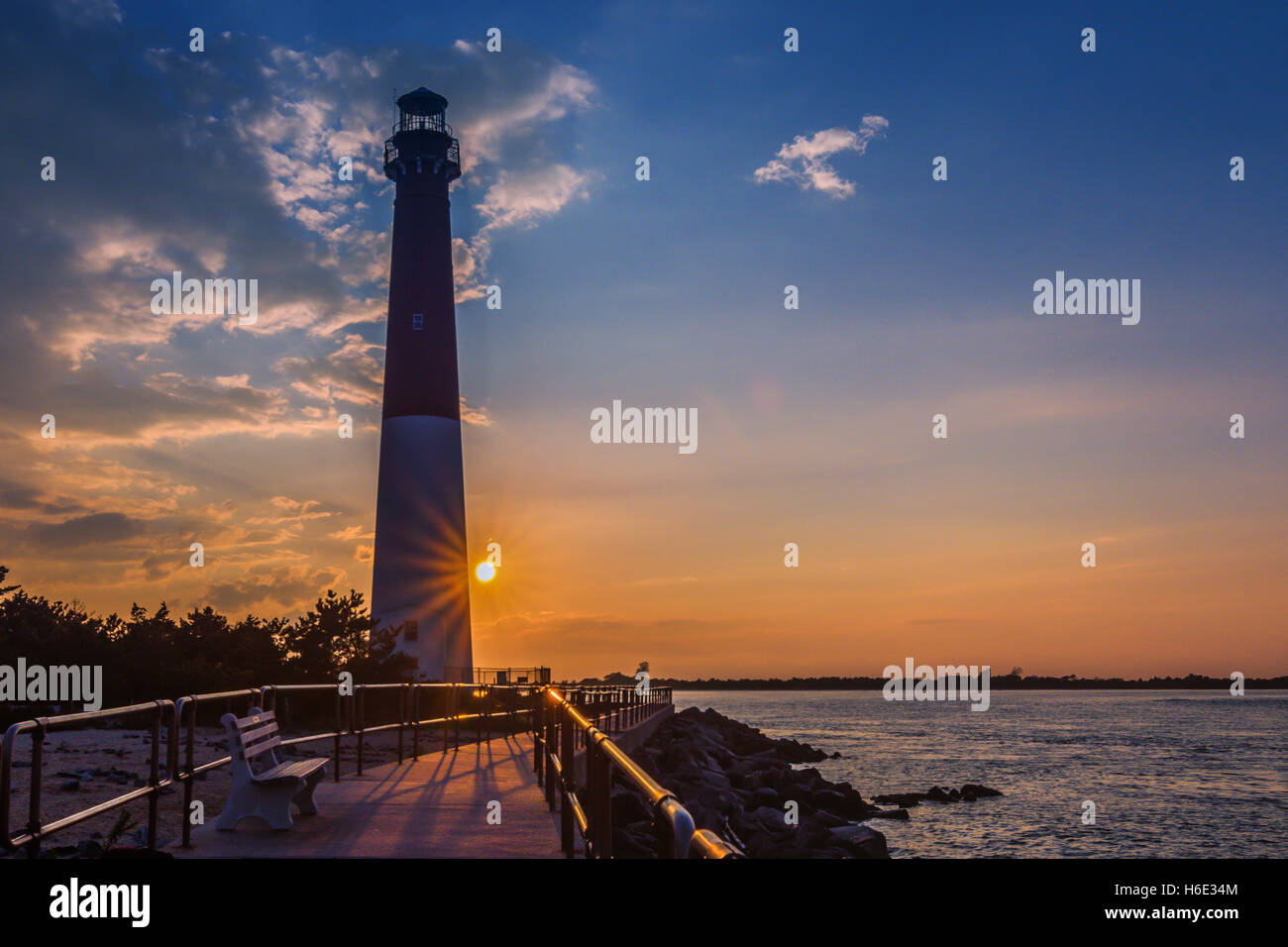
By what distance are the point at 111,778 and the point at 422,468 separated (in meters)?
18.6

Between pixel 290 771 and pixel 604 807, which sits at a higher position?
pixel 604 807

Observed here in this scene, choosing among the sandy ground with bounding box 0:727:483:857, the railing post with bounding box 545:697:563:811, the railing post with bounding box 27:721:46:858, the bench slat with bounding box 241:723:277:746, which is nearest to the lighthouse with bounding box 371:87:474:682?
the sandy ground with bounding box 0:727:483:857

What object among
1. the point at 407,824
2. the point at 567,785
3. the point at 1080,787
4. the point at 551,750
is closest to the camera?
the point at 567,785

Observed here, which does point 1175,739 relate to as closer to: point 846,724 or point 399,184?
point 846,724

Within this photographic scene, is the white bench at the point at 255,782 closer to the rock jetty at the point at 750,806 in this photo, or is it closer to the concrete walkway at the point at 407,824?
the concrete walkway at the point at 407,824

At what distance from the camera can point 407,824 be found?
923cm

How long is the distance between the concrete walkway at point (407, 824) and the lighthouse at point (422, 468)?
1793 cm

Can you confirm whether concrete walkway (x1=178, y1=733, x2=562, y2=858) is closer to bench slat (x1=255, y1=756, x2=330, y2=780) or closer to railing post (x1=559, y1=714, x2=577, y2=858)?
railing post (x1=559, y1=714, x2=577, y2=858)

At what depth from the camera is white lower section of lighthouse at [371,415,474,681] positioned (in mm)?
31625

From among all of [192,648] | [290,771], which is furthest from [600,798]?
[192,648]

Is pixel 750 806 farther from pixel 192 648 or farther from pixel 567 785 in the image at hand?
pixel 567 785

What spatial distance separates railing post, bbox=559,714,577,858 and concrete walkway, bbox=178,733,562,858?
26 centimetres

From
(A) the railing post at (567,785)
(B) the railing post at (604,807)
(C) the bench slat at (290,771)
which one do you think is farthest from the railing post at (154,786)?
(B) the railing post at (604,807)
